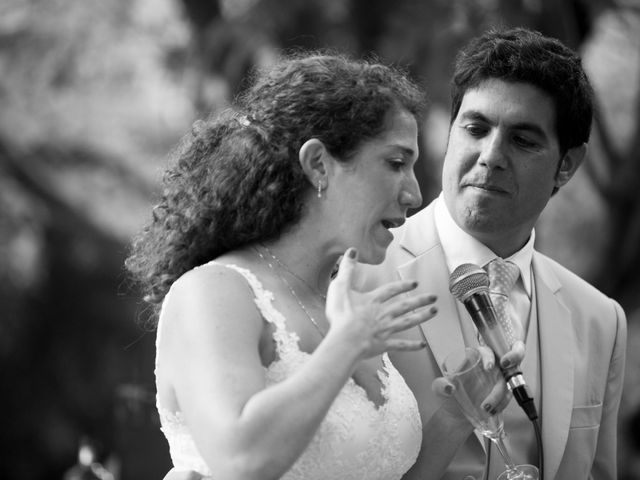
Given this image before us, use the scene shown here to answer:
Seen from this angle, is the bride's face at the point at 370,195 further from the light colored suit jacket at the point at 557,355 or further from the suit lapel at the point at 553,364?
the suit lapel at the point at 553,364

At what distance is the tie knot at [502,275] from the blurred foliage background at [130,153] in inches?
91.5

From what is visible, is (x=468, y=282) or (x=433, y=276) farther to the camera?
(x=433, y=276)

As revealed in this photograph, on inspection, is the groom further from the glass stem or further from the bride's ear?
the bride's ear

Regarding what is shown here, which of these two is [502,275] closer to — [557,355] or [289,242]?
[557,355]

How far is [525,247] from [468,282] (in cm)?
98

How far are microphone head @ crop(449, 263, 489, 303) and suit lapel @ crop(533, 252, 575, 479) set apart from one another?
0.77 m

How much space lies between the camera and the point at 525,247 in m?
4.29

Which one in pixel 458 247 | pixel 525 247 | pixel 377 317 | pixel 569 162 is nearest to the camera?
pixel 377 317

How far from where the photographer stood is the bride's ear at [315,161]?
329 cm

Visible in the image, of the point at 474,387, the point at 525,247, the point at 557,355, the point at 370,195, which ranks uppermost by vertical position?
the point at 370,195

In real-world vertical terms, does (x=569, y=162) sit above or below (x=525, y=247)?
above

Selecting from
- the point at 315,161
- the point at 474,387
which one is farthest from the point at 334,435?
the point at 315,161

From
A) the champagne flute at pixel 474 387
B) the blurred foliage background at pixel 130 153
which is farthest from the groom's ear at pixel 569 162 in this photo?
the blurred foliage background at pixel 130 153

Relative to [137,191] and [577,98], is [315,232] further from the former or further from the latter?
[137,191]
